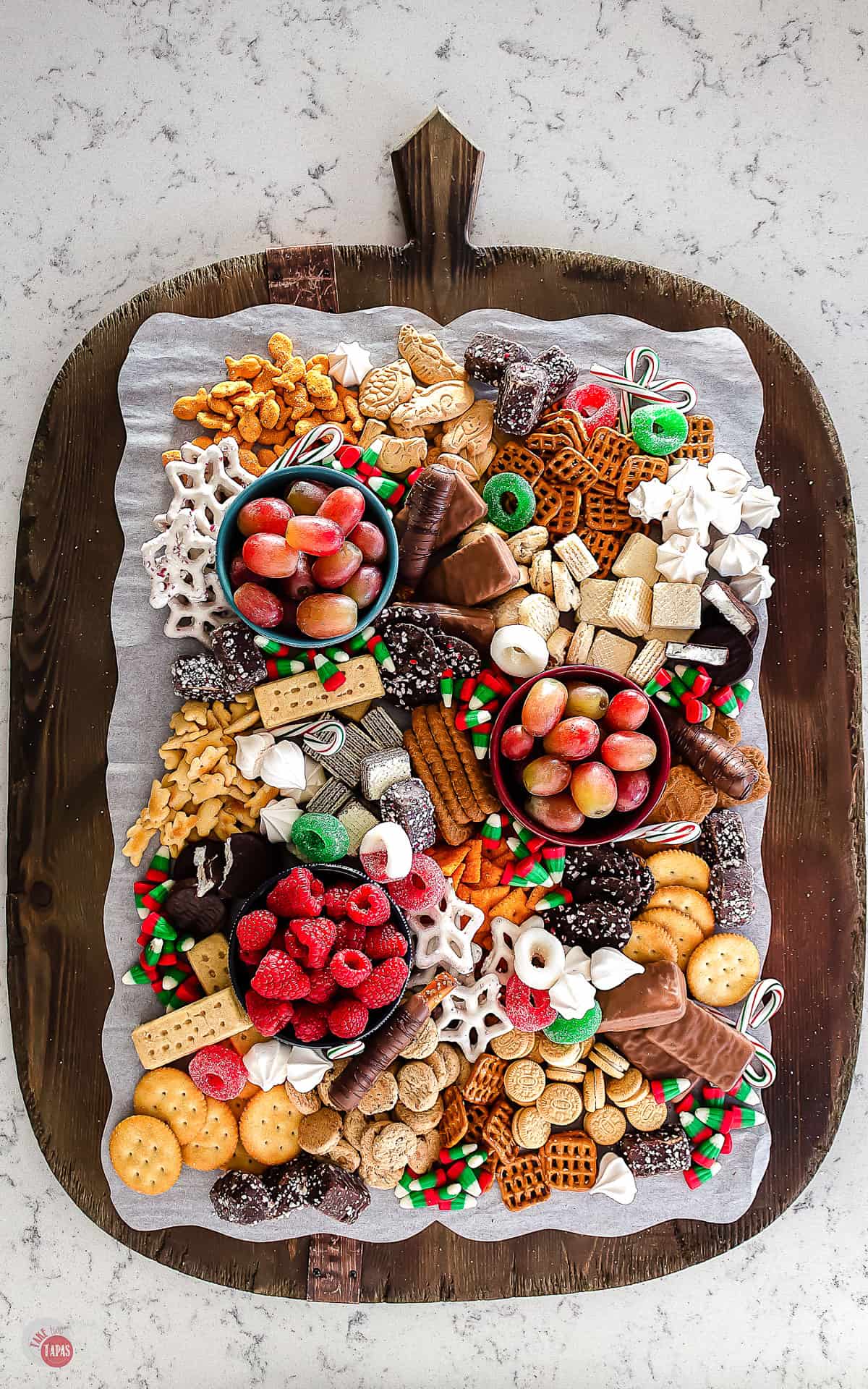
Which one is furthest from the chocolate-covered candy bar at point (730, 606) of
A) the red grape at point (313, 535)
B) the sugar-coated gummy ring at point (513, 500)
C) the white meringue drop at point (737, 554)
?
the red grape at point (313, 535)

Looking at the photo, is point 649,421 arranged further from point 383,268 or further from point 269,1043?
point 269,1043

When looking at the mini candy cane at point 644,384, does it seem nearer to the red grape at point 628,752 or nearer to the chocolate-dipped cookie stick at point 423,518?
the chocolate-dipped cookie stick at point 423,518

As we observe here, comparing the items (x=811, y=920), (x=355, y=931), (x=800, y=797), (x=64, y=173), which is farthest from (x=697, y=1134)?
(x=64, y=173)

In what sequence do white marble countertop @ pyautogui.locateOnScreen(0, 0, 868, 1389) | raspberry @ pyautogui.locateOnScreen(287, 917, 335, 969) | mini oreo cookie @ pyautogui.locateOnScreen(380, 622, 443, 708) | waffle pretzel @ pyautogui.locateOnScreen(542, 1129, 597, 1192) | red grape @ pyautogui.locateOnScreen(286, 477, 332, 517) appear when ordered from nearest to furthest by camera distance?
raspberry @ pyautogui.locateOnScreen(287, 917, 335, 969)
red grape @ pyautogui.locateOnScreen(286, 477, 332, 517)
mini oreo cookie @ pyautogui.locateOnScreen(380, 622, 443, 708)
waffle pretzel @ pyautogui.locateOnScreen(542, 1129, 597, 1192)
white marble countertop @ pyautogui.locateOnScreen(0, 0, 868, 1389)

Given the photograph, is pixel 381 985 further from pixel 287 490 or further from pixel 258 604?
pixel 287 490

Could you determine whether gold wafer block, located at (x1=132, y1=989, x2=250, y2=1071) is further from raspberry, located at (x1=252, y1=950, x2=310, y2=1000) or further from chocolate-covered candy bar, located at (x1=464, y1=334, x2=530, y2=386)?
chocolate-covered candy bar, located at (x1=464, y1=334, x2=530, y2=386)

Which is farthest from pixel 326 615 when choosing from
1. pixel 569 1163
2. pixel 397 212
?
pixel 569 1163

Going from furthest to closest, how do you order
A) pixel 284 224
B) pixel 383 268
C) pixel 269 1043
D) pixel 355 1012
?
pixel 284 224 < pixel 383 268 < pixel 269 1043 < pixel 355 1012

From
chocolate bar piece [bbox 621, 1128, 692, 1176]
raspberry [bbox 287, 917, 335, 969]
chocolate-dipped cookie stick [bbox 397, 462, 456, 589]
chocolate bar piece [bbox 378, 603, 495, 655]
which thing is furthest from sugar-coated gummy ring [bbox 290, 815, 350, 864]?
chocolate bar piece [bbox 621, 1128, 692, 1176]
